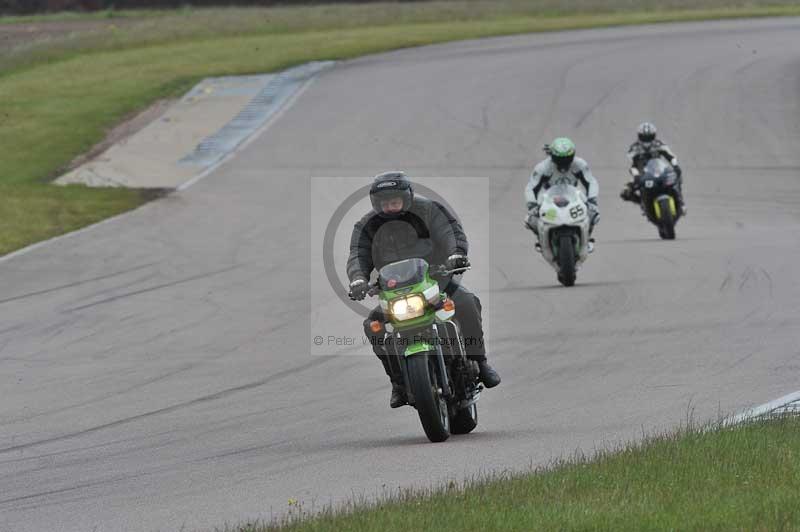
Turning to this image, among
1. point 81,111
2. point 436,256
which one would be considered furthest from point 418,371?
point 81,111

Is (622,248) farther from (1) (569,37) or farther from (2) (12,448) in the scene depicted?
(1) (569,37)

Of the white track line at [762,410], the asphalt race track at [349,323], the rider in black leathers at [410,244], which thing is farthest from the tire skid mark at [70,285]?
the white track line at [762,410]

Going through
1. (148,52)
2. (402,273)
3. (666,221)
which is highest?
(148,52)

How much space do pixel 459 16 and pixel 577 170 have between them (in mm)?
38396

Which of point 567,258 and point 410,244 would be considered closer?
point 410,244

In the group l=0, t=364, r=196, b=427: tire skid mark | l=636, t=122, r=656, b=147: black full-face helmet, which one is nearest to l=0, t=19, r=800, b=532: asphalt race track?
l=0, t=364, r=196, b=427: tire skid mark

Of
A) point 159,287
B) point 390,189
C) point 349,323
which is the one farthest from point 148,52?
point 390,189

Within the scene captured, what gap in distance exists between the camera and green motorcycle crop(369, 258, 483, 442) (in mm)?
8711

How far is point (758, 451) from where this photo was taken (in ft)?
25.2

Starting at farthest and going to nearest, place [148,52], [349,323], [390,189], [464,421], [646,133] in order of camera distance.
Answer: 1. [148,52]
2. [646,133]
3. [349,323]
4. [464,421]
5. [390,189]

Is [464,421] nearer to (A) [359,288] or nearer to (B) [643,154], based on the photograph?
(A) [359,288]

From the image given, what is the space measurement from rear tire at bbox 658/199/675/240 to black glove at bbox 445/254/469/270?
13.0m

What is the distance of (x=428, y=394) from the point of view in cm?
867

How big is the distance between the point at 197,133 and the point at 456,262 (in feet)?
79.8
